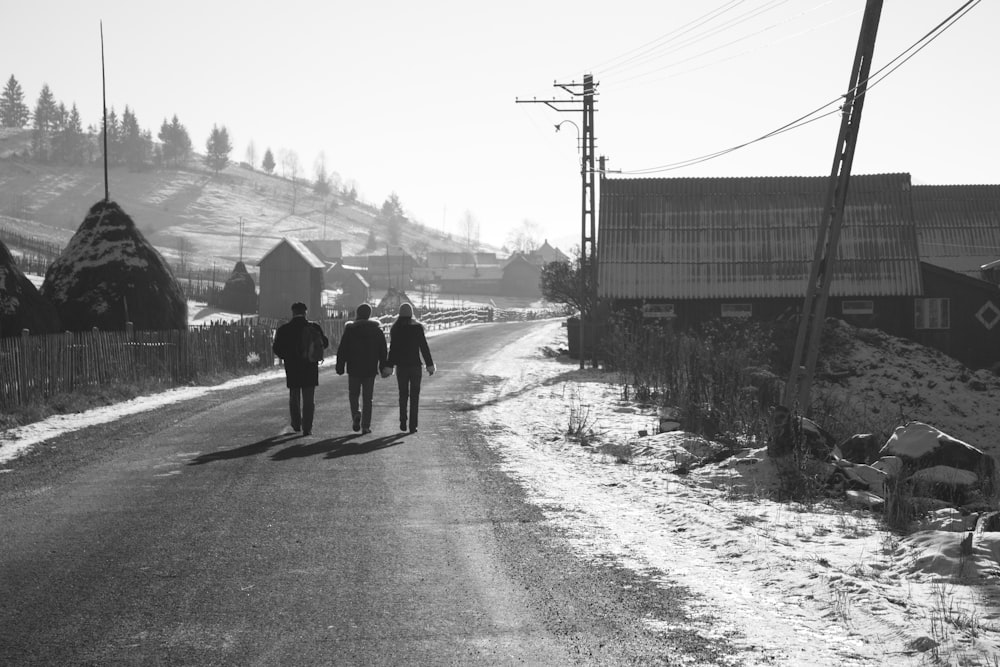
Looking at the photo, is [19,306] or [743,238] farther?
[743,238]

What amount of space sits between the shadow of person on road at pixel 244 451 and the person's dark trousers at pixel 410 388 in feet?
5.53

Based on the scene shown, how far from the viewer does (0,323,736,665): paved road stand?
5.07 metres

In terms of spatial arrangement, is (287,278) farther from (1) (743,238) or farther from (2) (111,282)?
(2) (111,282)

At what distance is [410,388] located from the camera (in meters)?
14.8

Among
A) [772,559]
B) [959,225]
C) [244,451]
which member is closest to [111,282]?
[244,451]

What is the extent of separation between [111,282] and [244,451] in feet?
48.4

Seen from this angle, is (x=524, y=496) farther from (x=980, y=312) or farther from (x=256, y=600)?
(x=980, y=312)

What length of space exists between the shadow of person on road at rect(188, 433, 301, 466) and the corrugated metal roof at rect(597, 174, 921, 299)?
2353cm

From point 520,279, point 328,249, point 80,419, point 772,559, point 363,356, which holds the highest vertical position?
point 328,249

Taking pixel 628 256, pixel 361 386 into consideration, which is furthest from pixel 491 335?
pixel 361 386

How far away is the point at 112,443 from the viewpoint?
1320cm

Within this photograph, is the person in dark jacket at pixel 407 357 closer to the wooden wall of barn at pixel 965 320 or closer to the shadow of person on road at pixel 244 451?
the shadow of person on road at pixel 244 451

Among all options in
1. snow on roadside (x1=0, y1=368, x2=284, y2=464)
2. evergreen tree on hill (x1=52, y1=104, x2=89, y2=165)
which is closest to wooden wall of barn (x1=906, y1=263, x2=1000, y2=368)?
snow on roadside (x1=0, y1=368, x2=284, y2=464)

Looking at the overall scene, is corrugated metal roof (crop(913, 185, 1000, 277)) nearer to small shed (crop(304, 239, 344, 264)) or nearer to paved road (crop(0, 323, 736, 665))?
paved road (crop(0, 323, 736, 665))
